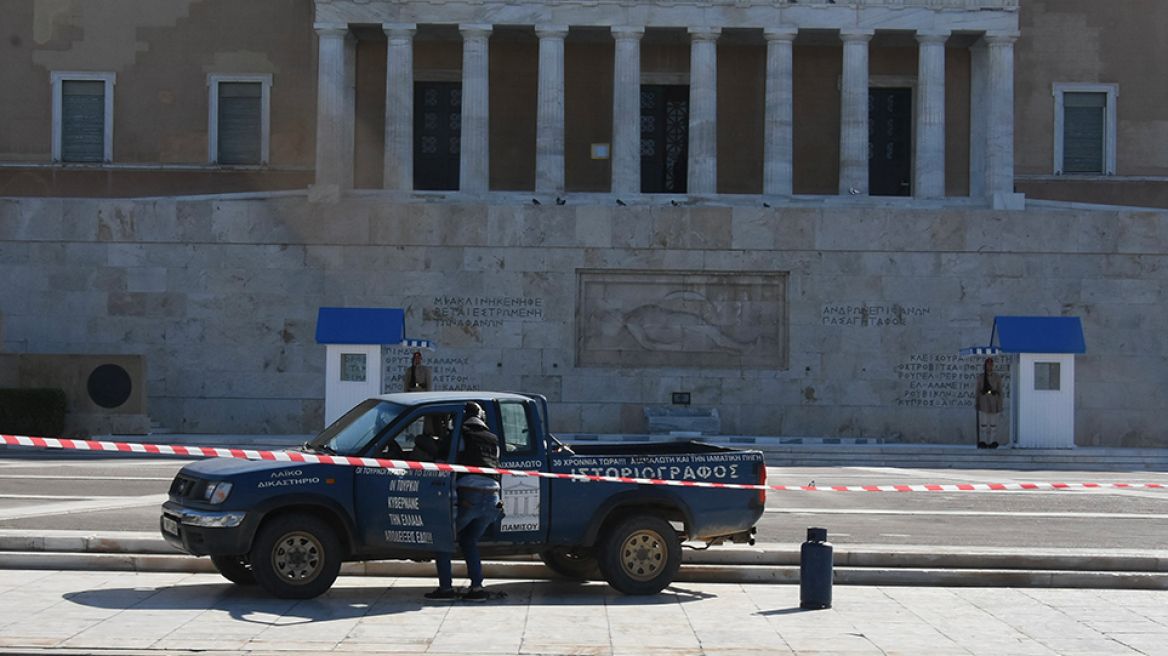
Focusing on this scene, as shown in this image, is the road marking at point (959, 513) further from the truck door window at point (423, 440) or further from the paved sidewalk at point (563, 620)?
the truck door window at point (423, 440)

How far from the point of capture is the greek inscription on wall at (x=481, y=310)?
30250 millimetres

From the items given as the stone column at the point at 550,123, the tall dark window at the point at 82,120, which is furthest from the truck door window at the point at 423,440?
the tall dark window at the point at 82,120

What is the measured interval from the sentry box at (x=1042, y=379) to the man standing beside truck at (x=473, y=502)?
19.1 m

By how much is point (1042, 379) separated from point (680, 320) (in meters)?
8.49

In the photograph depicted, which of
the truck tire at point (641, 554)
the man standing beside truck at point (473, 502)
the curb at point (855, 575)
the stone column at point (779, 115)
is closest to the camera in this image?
the man standing beside truck at point (473, 502)

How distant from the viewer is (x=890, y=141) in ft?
127

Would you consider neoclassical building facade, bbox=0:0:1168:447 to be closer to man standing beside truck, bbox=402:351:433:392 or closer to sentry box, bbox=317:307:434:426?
sentry box, bbox=317:307:434:426

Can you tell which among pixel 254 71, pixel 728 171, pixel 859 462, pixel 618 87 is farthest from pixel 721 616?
pixel 254 71

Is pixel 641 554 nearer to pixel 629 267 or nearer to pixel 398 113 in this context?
pixel 629 267

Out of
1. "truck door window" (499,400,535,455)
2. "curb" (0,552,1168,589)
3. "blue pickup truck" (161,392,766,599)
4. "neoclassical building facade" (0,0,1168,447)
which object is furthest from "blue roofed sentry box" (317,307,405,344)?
"truck door window" (499,400,535,455)

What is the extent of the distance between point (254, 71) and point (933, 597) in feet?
108

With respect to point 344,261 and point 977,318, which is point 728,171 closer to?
point 977,318

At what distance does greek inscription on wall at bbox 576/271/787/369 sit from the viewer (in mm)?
30281

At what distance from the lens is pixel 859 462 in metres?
25.8
